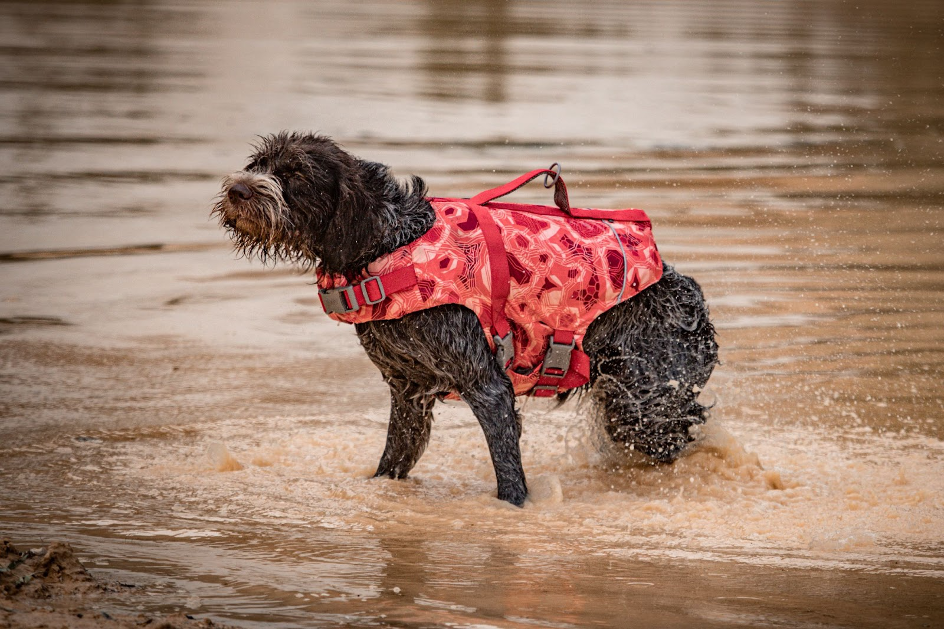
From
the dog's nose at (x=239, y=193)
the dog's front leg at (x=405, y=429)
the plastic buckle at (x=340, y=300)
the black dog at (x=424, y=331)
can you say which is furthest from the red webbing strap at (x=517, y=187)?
the dog's nose at (x=239, y=193)

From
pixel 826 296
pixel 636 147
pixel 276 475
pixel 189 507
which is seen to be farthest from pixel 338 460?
pixel 636 147

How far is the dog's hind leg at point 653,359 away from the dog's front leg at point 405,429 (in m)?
0.84

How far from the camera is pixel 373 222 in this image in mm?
5102

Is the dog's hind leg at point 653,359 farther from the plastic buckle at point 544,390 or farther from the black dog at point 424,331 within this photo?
the plastic buckle at point 544,390

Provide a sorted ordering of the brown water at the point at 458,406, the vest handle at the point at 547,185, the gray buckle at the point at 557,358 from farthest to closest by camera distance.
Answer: the vest handle at the point at 547,185 < the gray buckle at the point at 557,358 < the brown water at the point at 458,406

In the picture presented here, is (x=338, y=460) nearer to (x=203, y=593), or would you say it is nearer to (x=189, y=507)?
(x=189, y=507)

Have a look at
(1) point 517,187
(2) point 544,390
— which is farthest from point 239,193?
(2) point 544,390

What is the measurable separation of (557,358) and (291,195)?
1.44 meters

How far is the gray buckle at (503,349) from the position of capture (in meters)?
5.35

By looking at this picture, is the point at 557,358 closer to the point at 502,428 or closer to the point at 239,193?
the point at 502,428

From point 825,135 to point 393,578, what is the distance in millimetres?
13263

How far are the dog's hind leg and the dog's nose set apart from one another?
1.75 m

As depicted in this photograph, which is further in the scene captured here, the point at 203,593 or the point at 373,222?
the point at 373,222

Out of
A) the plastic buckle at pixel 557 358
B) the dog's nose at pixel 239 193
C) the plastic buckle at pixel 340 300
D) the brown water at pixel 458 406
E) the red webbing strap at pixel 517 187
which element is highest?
the dog's nose at pixel 239 193
